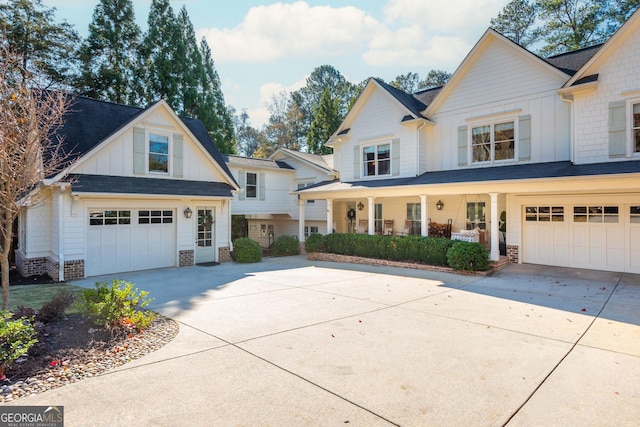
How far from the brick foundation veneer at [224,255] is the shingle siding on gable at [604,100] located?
501 inches

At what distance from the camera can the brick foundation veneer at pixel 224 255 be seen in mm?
14492

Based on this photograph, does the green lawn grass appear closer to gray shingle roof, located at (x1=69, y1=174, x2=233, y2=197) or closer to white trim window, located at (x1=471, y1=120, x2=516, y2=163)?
gray shingle roof, located at (x1=69, y1=174, x2=233, y2=197)

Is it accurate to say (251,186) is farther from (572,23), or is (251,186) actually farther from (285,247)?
(572,23)

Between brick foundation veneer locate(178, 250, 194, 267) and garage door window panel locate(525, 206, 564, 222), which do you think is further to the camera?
brick foundation veneer locate(178, 250, 194, 267)

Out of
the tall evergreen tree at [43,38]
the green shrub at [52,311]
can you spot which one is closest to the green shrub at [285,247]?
the green shrub at [52,311]

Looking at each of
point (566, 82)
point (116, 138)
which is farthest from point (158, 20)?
point (566, 82)

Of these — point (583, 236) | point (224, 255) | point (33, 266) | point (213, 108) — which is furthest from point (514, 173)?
point (213, 108)

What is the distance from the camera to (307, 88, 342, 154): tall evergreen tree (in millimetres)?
30844

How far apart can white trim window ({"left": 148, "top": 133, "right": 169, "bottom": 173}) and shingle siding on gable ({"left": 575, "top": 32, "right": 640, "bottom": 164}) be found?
13.9 metres

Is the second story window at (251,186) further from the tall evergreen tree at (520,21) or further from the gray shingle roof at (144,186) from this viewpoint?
the tall evergreen tree at (520,21)

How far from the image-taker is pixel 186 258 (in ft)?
44.0

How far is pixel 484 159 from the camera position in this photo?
45.3 feet

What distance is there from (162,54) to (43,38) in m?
6.83

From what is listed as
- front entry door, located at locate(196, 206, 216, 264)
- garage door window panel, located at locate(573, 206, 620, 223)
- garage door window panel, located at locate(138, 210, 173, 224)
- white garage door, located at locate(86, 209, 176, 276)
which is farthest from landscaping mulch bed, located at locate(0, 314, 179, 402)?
garage door window panel, located at locate(573, 206, 620, 223)
